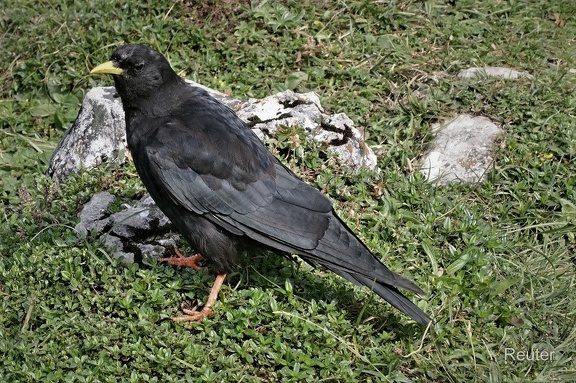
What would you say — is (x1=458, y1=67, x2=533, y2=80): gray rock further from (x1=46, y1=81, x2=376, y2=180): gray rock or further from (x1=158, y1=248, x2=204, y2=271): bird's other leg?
(x1=158, y1=248, x2=204, y2=271): bird's other leg

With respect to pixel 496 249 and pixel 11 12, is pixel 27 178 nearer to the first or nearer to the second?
pixel 11 12

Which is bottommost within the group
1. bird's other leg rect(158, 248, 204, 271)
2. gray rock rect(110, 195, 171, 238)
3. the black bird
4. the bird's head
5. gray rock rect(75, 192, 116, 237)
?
bird's other leg rect(158, 248, 204, 271)

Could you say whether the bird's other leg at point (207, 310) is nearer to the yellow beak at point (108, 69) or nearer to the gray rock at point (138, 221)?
the gray rock at point (138, 221)

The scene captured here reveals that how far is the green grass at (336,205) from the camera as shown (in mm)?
4500

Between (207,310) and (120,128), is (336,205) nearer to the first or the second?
(207,310)

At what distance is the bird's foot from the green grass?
0.06 meters

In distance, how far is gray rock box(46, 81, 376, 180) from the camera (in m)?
6.15

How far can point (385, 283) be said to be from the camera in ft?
15.0

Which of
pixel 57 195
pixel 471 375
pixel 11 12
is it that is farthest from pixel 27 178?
pixel 471 375

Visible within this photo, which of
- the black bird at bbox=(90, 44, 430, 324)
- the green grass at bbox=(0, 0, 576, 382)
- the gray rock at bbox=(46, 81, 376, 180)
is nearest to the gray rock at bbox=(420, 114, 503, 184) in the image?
the green grass at bbox=(0, 0, 576, 382)

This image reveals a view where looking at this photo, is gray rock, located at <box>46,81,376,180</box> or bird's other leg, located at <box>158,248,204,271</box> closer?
bird's other leg, located at <box>158,248,204,271</box>

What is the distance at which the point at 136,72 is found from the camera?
16.8 ft

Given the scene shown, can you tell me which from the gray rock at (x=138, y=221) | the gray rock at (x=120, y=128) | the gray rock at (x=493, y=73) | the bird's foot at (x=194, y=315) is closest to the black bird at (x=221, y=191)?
the bird's foot at (x=194, y=315)

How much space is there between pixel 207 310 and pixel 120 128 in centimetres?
224
